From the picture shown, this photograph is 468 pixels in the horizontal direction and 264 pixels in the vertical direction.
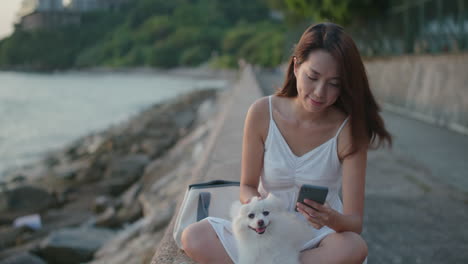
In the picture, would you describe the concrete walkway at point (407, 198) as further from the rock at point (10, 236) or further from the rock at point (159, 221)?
the rock at point (10, 236)

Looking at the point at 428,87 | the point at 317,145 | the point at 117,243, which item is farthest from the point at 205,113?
the point at 317,145

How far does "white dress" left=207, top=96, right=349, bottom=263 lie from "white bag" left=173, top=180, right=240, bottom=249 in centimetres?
20

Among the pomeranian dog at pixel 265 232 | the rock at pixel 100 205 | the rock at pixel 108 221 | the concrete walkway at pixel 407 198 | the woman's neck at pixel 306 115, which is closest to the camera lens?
the pomeranian dog at pixel 265 232

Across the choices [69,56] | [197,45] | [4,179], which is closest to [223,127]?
[4,179]

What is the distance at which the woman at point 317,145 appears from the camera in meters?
2.26

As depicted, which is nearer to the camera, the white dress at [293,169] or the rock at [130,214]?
the white dress at [293,169]

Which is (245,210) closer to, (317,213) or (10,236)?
(317,213)

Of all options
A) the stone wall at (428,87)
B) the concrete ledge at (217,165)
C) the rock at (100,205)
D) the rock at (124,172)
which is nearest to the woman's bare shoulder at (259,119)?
the concrete ledge at (217,165)

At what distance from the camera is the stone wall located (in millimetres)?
7836

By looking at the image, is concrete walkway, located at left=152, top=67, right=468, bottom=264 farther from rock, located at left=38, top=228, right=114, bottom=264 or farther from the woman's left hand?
rock, located at left=38, top=228, right=114, bottom=264

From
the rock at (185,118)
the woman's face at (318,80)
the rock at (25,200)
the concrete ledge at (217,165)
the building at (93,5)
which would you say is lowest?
the rock at (185,118)

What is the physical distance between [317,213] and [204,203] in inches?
30.5

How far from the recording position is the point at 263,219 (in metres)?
1.99

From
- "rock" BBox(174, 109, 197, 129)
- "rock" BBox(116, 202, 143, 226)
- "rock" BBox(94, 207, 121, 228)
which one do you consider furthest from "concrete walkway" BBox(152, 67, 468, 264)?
"rock" BBox(174, 109, 197, 129)
